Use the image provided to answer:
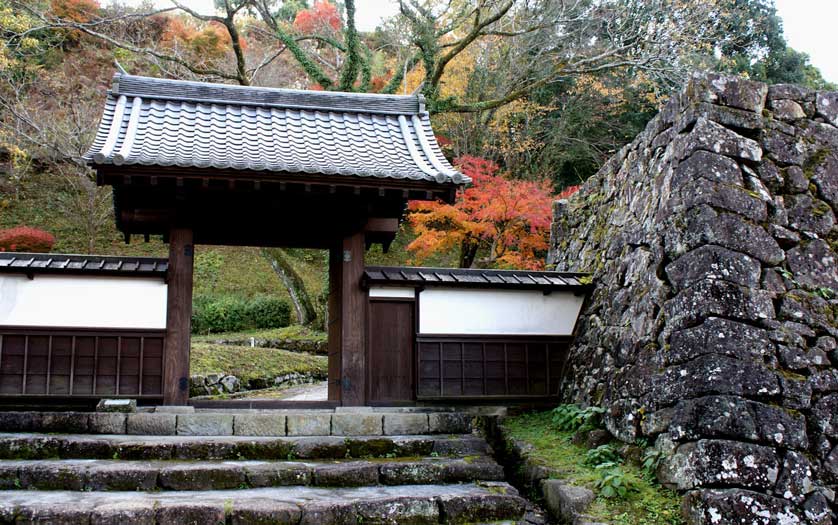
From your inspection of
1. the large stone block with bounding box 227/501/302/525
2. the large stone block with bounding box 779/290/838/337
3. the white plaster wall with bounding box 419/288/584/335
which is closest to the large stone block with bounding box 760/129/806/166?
the large stone block with bounding box 779/290/838/337

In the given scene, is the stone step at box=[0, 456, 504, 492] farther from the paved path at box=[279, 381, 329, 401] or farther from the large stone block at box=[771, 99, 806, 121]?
the paved path at box=[279, 381, 329, 401]

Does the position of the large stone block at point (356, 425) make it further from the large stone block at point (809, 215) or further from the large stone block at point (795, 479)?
the large stone block at point (809, 215)

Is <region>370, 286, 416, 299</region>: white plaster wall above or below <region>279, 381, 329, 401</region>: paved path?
above

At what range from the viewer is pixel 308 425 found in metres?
7.88

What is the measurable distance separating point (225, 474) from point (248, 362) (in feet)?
31.7

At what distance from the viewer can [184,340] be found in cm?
818

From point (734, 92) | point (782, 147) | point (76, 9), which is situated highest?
point (76, 9)

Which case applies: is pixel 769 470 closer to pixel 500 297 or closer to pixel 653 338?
pixel 653 338

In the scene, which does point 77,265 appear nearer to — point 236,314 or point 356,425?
point 356,425

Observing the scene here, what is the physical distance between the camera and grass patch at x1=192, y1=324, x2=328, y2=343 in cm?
2097

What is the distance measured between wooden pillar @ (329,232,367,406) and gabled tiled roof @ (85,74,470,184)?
3.94 ft

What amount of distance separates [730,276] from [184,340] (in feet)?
19.4

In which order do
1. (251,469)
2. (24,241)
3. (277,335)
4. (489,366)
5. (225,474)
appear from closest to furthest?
(225,474) → (251,469) → (489,366) → (24,241) → (277,335)

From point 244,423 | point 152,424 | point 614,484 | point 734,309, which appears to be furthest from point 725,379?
point 152,424
